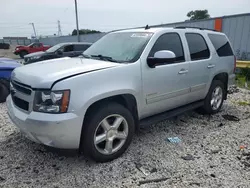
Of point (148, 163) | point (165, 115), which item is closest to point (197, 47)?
point (165, 115)

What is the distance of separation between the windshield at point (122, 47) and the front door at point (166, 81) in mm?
187

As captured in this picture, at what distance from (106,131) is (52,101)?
2.73 ft

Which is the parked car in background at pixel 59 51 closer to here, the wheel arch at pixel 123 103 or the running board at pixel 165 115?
the running board at pixel 165 115

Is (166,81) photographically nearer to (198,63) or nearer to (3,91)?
(198,63)

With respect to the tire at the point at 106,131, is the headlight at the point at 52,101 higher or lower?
higher

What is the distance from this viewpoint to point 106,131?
298 cm

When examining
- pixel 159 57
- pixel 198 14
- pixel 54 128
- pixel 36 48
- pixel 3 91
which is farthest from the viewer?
pixel 198 14

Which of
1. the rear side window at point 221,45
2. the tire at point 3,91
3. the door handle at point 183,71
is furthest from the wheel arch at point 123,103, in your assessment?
the tire at point 3,91

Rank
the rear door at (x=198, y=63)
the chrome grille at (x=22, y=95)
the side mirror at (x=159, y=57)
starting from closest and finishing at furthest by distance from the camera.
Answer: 1. the chrome grille at (x=22, y=95)
2. the side mirror at (x=159, y=57)
3. the rear door at (x=198, y=63)

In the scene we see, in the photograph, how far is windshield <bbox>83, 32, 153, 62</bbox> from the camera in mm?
3330

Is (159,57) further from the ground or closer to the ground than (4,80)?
further from the ground

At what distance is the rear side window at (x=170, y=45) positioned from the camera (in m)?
3.56

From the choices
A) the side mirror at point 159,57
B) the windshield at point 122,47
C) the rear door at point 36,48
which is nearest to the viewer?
the side mirror at point 159,57

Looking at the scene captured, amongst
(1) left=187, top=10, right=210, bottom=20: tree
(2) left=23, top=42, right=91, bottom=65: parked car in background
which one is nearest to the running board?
(2) left=23, top=42, right=91, bottom=65: parked car in background
